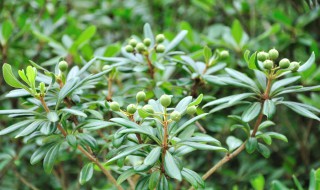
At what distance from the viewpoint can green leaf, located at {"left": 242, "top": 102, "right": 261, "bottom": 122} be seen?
4.05 ft

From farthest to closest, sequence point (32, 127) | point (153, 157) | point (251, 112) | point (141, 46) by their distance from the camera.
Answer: point (141, 46) < point (251, 112) < point (32, 127) < point (153, 157)

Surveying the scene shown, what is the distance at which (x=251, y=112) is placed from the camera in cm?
125

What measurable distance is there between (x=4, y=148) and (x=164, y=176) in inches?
44.0

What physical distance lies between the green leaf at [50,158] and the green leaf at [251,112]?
0.51 m

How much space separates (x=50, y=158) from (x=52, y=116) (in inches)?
5.4

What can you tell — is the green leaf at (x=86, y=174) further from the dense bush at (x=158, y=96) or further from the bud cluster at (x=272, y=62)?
the bud cluster at (x=272, y=62)

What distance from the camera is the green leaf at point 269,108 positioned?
3.81 ft

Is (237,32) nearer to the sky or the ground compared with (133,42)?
nearer to the ground

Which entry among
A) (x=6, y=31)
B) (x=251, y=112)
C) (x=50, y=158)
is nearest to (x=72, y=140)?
(x=50, y=158)

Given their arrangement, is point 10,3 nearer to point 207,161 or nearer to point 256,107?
point 207,161

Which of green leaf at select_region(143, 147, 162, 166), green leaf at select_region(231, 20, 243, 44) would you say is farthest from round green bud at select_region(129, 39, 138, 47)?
green leaf at select_region(231, 20, 243, 44)

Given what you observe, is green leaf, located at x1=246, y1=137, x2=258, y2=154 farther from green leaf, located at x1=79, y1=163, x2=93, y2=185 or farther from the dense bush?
green leaf, located at x1=79, y1=163, x2=93, y2=185

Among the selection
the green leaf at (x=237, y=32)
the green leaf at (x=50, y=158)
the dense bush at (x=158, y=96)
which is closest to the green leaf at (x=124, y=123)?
the dense bush at (x=158, y=96)

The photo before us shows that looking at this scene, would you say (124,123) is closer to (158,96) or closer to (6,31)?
(158,96)
